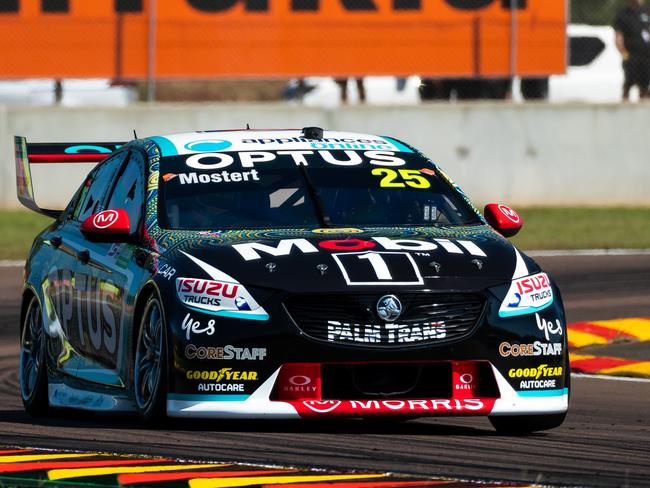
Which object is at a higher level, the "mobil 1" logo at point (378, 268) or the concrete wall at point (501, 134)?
the "mobil 1" logo at point (378, 268)

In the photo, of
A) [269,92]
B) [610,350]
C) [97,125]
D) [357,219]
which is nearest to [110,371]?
[357,219]

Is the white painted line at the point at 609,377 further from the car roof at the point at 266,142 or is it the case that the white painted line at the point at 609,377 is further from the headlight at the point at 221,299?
the headlight at the point at 221,299

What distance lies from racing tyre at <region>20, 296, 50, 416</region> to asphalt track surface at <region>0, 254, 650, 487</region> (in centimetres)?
14

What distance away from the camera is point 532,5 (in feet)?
85.4

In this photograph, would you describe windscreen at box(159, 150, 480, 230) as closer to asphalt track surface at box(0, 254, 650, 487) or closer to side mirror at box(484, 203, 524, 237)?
side mirror at box(484, 203, 524, 237)

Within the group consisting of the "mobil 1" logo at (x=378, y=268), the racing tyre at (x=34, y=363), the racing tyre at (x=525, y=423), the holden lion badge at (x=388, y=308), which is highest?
the "mobil 1" logo at (x=378, y=268)

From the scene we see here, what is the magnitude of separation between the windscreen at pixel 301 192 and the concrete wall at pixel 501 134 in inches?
588

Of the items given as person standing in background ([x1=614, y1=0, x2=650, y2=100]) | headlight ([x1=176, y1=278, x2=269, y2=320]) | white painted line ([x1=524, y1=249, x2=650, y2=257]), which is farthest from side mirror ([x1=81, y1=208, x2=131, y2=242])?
person standing in background ([x1=614, y1=0, x2=650, y2=100])

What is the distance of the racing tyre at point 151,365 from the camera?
8164 mm

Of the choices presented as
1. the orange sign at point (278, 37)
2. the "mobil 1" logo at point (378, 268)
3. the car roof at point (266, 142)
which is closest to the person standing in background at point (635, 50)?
the orange sign at point (278, 37)

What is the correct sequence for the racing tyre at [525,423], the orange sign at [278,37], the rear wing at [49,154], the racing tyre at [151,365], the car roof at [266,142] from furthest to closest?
the orange sign at [278,37] < the rear wing at [49,154] < the car roof at [266,142] < the racing tyre at [525,423] < the racing tyre at [151,365]

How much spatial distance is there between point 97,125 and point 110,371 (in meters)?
15.5

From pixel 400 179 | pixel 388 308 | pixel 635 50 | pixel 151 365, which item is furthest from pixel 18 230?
pixel 388 308

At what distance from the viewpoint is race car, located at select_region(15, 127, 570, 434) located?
8.02 m
